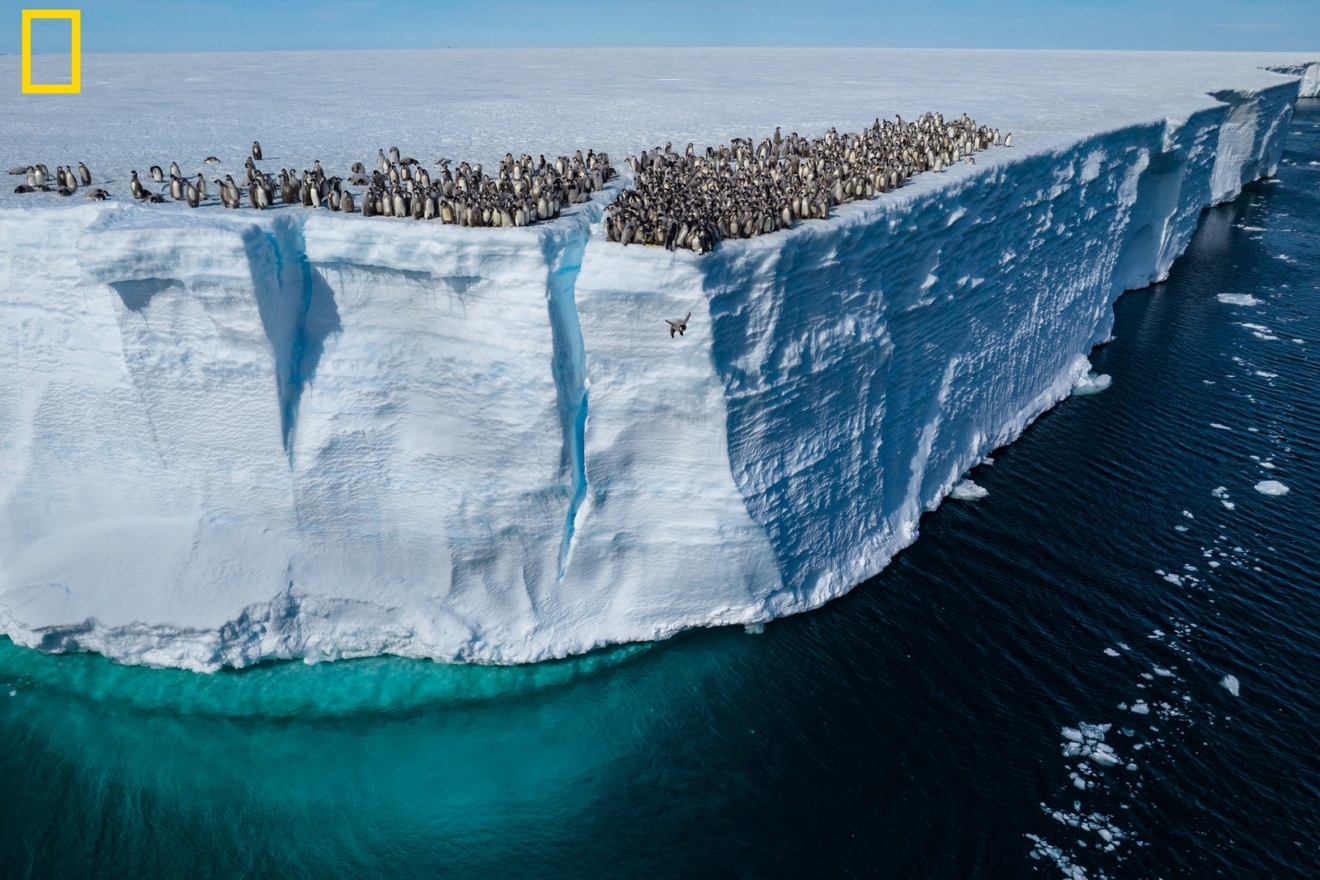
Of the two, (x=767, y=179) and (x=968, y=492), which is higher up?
(x=767, y=179)

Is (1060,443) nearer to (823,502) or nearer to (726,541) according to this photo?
(823,502)

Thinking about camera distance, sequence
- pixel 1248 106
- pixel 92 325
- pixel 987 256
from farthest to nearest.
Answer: pixel 1248 106, pixel 987 256, pixel 92 325

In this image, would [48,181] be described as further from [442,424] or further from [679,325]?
[679,325]

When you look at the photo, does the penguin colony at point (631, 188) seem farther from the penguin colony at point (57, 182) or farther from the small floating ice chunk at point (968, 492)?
the small floating ice chunk at point (968, 492)

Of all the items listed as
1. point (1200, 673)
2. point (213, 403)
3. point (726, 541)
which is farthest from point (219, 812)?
point (1200, 673)

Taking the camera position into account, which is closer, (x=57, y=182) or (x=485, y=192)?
(x=485, y=192)

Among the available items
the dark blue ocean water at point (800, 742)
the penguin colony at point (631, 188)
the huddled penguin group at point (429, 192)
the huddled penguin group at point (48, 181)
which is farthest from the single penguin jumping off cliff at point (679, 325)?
the huddled penguin group at point (48, 181)

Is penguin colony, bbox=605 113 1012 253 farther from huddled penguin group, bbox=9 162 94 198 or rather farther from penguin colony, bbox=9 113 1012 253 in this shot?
huddled penguin group, bbox=9 162 94 198

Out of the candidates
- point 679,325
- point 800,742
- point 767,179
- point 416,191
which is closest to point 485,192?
point 416,191
